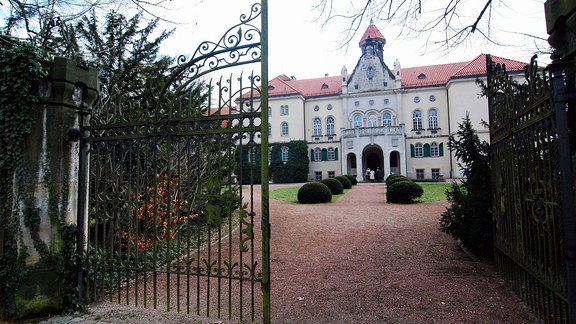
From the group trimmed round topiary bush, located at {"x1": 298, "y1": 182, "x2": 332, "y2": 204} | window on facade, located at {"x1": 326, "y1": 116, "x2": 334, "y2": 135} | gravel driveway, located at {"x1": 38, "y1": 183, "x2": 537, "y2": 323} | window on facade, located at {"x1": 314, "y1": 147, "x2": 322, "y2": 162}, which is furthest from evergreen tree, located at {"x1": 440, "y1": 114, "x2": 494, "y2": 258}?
window on facade, located at {"x1": 326, "y1": 116, "x2": 334, "y2": 135}

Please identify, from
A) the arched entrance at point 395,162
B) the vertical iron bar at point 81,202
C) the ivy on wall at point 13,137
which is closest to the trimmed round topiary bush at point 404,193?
the vertical iron bar at point 81,202

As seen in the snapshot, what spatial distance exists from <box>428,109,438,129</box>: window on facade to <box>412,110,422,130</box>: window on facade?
901 mm

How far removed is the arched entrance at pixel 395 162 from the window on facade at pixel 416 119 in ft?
11.8

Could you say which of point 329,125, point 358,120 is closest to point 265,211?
point 358,120

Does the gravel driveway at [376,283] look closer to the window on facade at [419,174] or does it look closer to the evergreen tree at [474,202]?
the evergreen tree at [474,202]

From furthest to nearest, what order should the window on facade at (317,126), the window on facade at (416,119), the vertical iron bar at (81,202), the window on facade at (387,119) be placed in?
the window on facade at (317,126) < the window on facade at (387,119) < the window on facade at (416,119) < the vertical iron bar at (81,202)

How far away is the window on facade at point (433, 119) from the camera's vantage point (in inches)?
1323

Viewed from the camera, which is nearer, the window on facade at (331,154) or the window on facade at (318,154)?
the window on facade at (331,154)

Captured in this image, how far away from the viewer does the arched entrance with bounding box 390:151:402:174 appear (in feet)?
112

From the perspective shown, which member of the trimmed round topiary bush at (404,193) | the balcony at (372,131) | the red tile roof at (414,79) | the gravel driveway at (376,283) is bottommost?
the gravel driveway at (376,283)

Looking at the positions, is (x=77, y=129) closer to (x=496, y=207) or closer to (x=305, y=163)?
(x=496, y=207)

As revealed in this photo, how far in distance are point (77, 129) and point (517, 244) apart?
197 inches

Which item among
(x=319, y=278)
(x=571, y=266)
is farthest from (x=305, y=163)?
(x=571, y=266)

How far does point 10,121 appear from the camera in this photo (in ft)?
10.7
